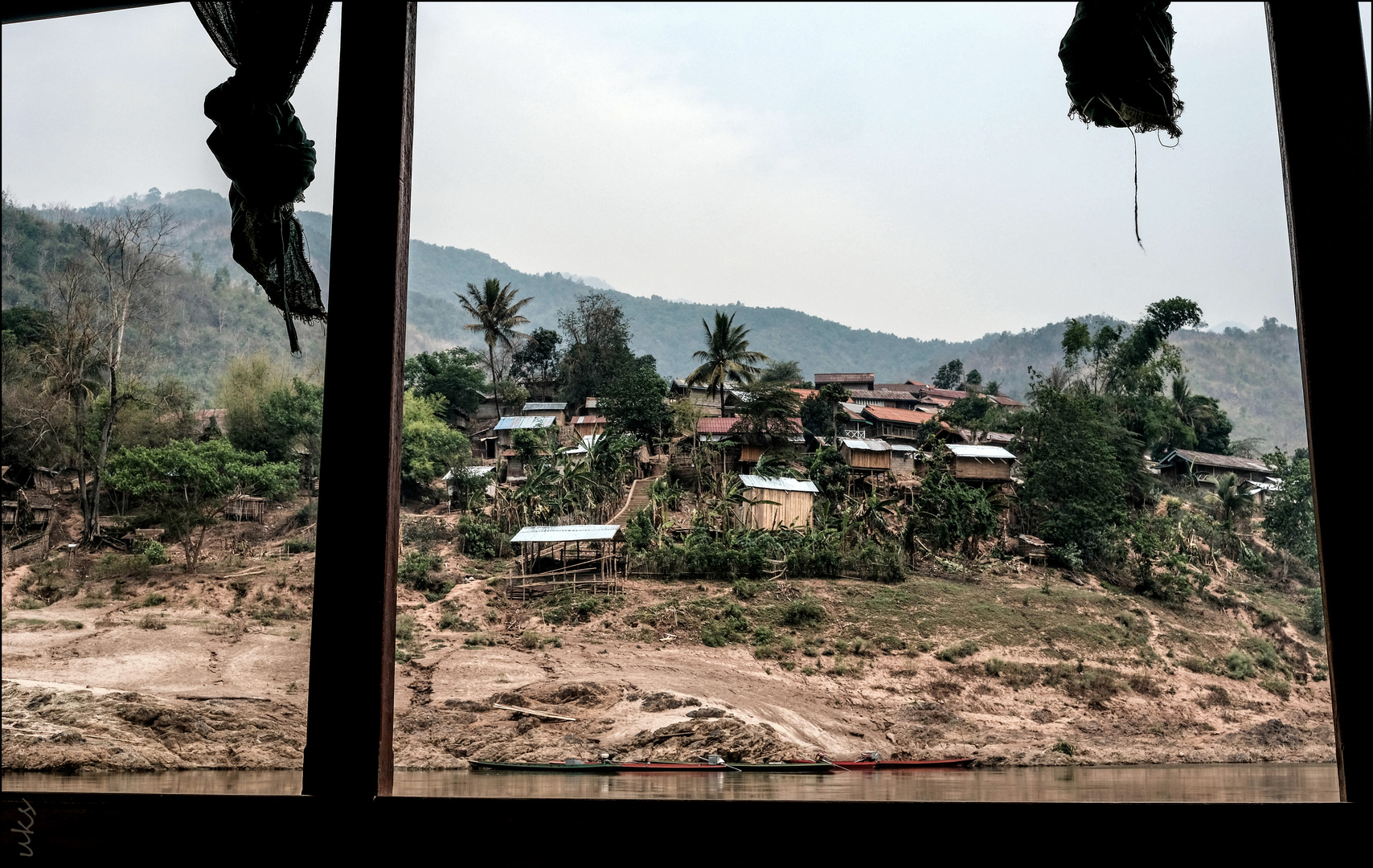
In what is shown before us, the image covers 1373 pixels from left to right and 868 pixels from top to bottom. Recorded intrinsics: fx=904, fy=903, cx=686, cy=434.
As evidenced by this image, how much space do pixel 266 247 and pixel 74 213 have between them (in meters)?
16.6

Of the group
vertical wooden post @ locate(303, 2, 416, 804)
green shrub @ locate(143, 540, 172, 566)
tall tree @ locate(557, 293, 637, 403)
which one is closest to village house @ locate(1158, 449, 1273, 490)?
tall tree @ locate(557, 293, 637, 403)

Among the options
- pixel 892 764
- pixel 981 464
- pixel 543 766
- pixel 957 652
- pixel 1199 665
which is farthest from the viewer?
pixel 981 464

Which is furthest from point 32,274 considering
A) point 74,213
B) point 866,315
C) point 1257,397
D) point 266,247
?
point 1257,397

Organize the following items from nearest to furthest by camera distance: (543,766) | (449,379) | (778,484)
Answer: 1. (543,766)
2. (778,484)
3. (449,379)

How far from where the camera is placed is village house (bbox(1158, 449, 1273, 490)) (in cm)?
1647

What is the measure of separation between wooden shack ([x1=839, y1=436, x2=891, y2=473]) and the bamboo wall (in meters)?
1.15

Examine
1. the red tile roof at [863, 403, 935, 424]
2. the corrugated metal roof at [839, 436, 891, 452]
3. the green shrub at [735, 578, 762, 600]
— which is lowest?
the green shrub at [735, 578, 762, 600]

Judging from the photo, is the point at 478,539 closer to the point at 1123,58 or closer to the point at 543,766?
the point at 543,766

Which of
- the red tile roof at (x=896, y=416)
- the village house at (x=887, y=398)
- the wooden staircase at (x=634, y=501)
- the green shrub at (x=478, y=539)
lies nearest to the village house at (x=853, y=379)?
the village house at (x=887, y=398)

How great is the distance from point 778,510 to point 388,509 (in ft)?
45.7

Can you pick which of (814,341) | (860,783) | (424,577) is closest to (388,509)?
(860,783)

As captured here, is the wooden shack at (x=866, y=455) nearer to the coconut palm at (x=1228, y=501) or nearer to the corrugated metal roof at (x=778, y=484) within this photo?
the corrugated metal roof at (x=778, y=484)

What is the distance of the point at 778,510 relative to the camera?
15.0 meters

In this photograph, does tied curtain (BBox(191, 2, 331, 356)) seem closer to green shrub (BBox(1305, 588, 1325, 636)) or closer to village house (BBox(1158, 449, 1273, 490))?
green shrub (BBox(1305, 588, 1325, 636))
